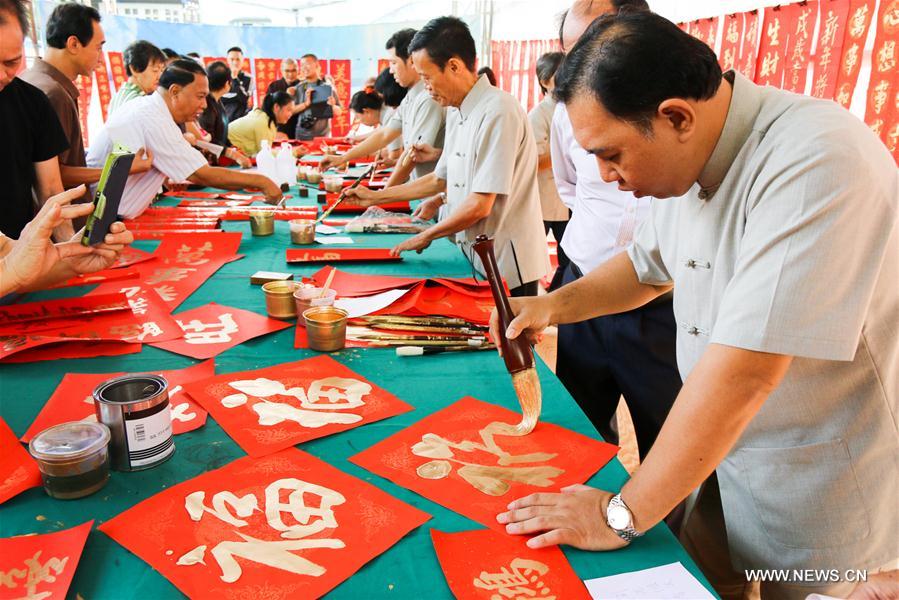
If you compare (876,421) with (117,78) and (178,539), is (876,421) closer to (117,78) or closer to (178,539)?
(178,539)

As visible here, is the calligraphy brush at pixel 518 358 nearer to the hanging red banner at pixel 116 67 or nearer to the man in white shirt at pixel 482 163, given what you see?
the man in white shirt at pixel 482 163

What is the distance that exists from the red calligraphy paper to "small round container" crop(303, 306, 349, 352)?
81 centimetres

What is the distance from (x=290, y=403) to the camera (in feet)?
4.28

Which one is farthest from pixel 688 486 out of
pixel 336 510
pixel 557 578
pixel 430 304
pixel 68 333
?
pixel 68 333

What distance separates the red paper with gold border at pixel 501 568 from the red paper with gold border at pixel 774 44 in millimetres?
3765

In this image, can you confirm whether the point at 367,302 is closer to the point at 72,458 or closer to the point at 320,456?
the point at 320,456

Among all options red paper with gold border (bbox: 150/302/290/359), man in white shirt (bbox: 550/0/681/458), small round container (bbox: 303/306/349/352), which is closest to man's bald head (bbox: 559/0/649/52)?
man in white shirt (bbox: 550/0/681/458)

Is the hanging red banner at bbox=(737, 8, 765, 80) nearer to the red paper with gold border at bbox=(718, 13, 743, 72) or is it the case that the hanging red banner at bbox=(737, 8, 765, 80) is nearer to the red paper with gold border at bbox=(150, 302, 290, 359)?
the red paper with gold border at bbox=(718, 13, 743, 72)

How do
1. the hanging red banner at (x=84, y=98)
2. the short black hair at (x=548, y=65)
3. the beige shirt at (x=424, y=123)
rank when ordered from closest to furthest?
the short black hair at (x=548, y=65), the beige shirt at (x=424, y=123), the hanging red banner at (x=84, y=98)

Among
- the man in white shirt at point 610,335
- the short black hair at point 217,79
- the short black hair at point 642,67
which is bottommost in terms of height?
the man in white shirt at point 610,335

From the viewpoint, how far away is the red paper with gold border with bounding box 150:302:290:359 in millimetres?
1568

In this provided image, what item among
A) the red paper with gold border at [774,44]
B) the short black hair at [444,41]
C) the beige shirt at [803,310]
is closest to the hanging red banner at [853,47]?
the red paper with gold border at [774,44]

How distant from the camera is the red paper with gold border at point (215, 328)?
1.57m

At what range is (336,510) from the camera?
969 mm
